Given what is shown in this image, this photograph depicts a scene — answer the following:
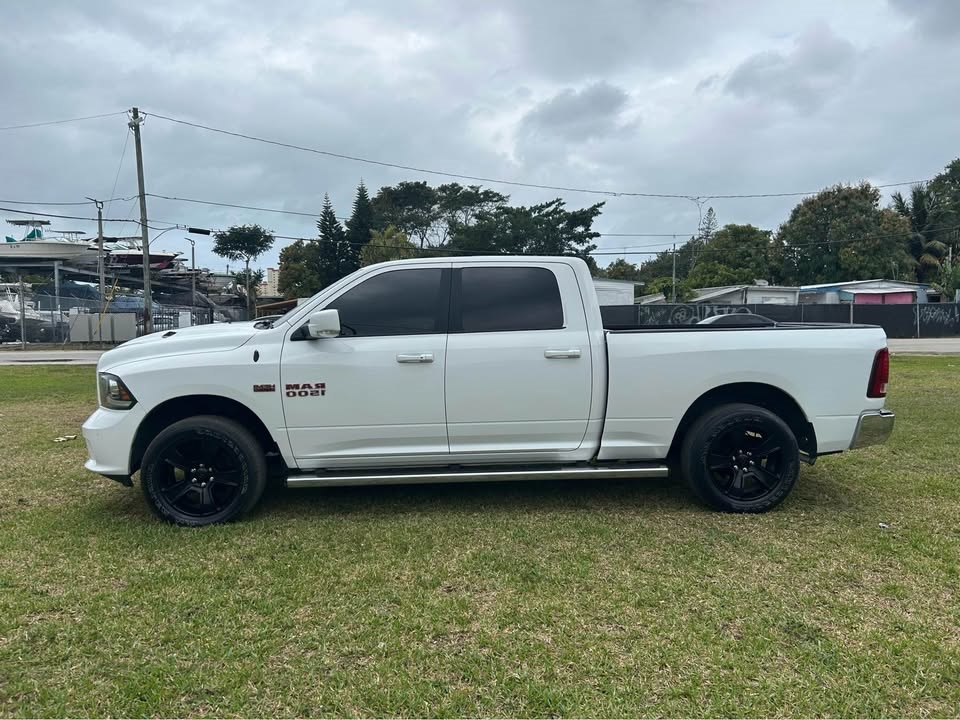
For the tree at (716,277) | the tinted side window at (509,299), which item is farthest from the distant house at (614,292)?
the tinted side window at (509,299)

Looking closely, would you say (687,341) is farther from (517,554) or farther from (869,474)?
(869,474)

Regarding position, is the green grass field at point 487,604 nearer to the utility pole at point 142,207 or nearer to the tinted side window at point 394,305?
the tinted side window at point 394,305

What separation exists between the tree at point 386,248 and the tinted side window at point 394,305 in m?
49.6

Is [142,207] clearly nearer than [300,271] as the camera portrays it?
Yes

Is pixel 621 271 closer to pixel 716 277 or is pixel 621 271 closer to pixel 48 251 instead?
pixel 716 277

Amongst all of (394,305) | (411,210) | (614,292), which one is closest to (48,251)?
(411,210)

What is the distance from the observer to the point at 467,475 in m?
4.33

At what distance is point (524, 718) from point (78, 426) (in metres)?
7.68

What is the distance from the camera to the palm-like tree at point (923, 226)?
5184 cm

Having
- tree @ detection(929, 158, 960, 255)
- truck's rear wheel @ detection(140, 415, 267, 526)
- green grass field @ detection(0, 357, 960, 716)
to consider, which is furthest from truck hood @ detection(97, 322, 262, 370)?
tree @ detection(929, 158, 960, 255)

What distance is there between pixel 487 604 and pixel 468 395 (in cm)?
149

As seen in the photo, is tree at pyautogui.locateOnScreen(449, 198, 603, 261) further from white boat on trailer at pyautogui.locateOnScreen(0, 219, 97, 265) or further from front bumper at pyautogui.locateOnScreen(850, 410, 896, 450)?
front bumper at pyautogui.locateOnScreen(850, 410, 896, 450)

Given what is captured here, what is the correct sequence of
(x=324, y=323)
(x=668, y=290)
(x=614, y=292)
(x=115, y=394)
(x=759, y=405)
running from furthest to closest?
(x=668, y=290), (x=614, y=292), (x=759, y=405), (x=115, y=394), (x=324, y=323)

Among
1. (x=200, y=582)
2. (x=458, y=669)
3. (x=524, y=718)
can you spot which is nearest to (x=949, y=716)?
(x=524, y=718)
